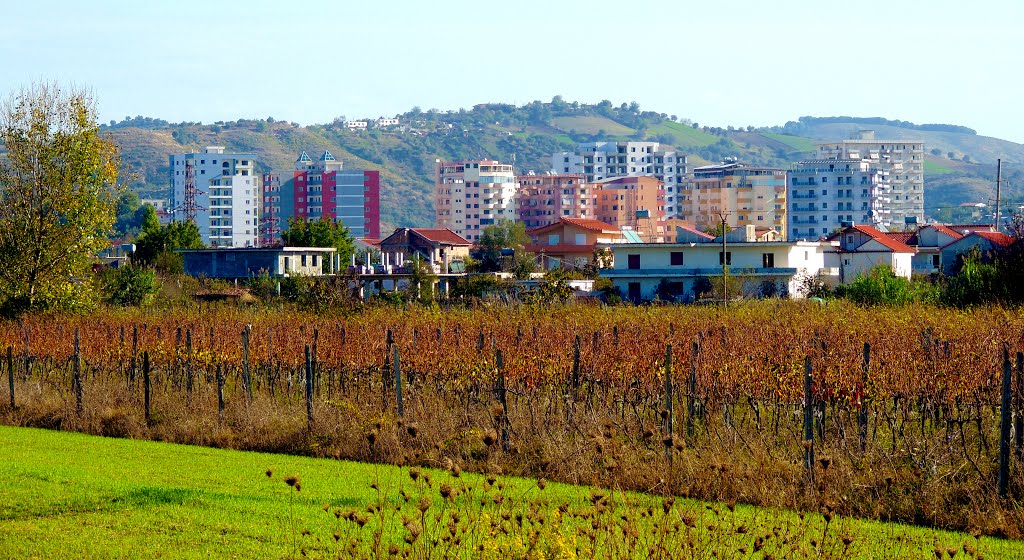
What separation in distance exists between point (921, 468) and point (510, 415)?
4870 mm

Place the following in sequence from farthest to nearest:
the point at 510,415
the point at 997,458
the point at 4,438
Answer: the point at 4,438
the point at 510,415
the point at 997,458

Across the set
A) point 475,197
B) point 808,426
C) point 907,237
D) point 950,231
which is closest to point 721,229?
point 907,237

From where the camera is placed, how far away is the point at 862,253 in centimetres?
6738

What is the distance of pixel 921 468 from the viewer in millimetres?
11500

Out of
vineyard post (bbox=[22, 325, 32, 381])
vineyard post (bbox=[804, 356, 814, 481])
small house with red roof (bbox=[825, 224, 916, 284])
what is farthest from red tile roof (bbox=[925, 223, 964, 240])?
vineyard post (bbox=[804, 356, 814, 481])

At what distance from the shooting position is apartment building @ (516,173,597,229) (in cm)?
15975

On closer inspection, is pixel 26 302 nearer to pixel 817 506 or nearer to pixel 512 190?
pixel 817 506

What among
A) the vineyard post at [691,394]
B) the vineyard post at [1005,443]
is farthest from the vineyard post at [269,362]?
the vineyard post at [1005,443]

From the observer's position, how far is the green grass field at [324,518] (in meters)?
8.18

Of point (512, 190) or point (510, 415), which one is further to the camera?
point (512, 190)

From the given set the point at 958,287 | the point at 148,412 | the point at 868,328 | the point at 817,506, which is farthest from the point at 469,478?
the point at 958,287

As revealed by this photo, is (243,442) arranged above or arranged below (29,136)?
below

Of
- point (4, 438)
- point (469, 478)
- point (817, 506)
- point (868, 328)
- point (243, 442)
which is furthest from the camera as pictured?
point (868, 328)

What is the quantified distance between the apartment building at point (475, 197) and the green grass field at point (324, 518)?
486ft
